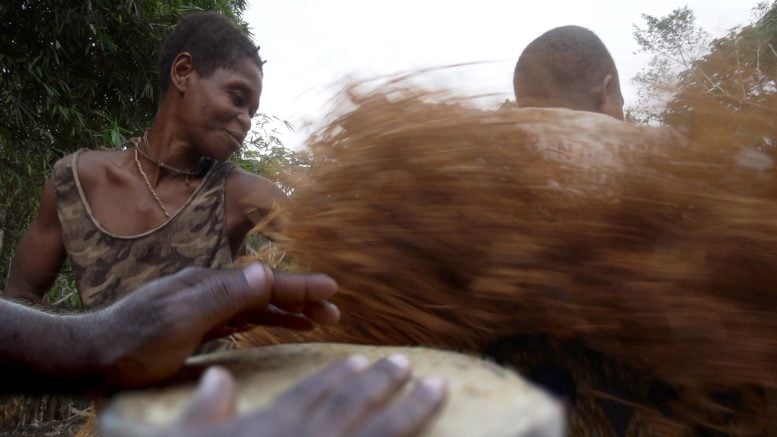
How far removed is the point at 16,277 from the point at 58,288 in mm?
4082

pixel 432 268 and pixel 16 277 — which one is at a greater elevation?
pixel 432 268

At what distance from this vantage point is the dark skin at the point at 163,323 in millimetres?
Result: 571

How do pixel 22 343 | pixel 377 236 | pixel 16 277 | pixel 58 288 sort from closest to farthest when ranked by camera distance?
1. pixel 377 236
2. pixel 22 343
3. pixel 16 277
4. pixel 58 288

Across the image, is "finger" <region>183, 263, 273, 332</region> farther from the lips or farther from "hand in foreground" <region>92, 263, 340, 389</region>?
the lips

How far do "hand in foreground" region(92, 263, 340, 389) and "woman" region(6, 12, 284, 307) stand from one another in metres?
1.03

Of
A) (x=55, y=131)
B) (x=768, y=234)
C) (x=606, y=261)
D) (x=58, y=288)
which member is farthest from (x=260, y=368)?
(x=58, y=288)

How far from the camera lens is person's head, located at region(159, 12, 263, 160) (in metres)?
1.92

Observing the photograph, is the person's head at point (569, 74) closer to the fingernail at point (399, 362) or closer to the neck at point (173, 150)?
the fingernail at point (399, 362)

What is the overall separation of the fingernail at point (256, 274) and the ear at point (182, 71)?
1556mm

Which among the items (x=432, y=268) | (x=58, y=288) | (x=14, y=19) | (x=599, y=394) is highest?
(x=14, y=19)

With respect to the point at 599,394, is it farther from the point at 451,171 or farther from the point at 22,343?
the point at 22,343

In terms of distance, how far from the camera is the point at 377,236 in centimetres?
63

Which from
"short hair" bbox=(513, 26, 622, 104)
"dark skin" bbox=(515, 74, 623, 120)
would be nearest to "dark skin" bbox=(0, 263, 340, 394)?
"short hair" bbox=(513, 26, 622, 104)

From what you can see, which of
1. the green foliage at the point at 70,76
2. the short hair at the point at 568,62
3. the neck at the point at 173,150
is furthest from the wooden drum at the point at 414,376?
the green foliage at the point at 70,76
